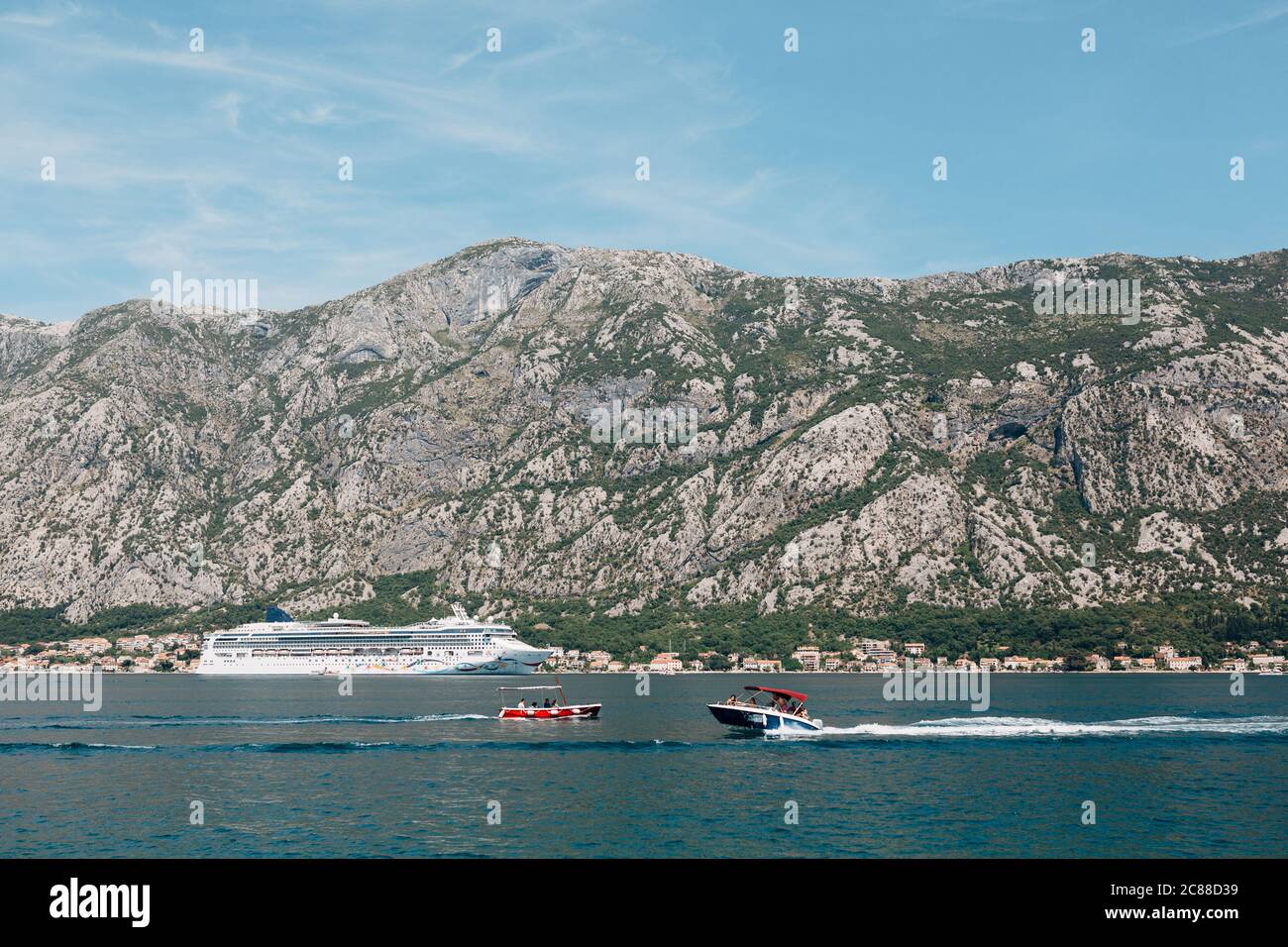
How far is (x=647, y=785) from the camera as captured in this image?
77.4 m

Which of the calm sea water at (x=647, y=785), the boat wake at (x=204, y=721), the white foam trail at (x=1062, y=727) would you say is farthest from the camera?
the boat wake at (x=204, y=721)

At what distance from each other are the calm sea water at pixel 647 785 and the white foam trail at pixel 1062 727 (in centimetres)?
44

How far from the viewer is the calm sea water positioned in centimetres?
5703

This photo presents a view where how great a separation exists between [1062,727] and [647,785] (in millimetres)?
51361

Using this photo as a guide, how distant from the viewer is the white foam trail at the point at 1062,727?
107 m

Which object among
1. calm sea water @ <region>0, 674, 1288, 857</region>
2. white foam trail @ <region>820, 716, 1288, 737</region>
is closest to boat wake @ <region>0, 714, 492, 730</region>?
calm sea water @ <region>0, 674, 1288, 857</region>

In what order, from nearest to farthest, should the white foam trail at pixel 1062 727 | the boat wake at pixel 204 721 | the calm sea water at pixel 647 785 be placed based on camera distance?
the calm sea water at pixel 647 785 → the white foam trail at pixel 1062 727 → the boat wake at pixel 204 721

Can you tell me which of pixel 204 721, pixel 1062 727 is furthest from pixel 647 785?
pixel 204 721

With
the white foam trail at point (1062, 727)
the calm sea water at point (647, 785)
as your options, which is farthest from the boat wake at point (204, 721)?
the white foam trail at point (1062, 727)

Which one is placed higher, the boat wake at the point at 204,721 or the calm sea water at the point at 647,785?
the calm sea water at the point at 647,785

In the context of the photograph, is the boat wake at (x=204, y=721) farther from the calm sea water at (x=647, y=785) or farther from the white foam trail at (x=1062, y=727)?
the white foam trail at (x=1062, y=727)

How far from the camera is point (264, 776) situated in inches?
3155

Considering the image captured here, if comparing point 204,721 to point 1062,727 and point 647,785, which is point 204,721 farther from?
point 1062,727
